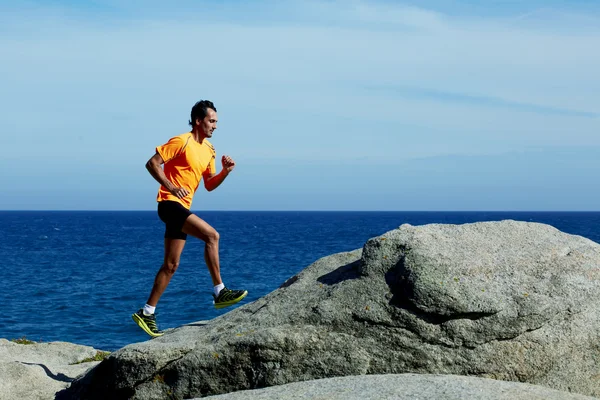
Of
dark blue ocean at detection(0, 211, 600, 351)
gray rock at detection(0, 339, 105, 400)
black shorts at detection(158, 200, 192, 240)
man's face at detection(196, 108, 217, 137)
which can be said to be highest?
man's face at detection(196, 108, 217, 137)

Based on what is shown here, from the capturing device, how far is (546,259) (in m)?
7.71

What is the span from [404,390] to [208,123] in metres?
4.08

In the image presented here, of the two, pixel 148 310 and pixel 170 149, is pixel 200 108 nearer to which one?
pixel 170 149

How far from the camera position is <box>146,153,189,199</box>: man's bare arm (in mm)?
8477

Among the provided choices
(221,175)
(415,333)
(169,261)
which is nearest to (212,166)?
(221,175)

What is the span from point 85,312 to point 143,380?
2006cm

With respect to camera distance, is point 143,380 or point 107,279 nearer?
point 143,380

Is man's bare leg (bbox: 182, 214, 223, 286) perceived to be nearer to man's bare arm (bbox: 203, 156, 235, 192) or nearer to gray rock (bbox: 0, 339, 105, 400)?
man's bare arm (bbox: 203, 156, 235, 192)

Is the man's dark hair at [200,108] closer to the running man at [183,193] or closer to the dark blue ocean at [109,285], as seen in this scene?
the running man at [183,193]

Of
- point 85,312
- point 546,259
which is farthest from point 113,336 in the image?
point 546,259

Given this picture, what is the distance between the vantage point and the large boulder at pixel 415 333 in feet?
23.3

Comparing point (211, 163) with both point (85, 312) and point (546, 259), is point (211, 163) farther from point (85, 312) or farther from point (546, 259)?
point (85, 312)

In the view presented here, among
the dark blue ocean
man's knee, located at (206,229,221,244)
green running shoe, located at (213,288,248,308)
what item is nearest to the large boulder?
green running shoe, located at (213,288,248,308)

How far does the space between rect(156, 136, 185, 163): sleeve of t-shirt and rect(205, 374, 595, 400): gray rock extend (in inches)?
→ 117
